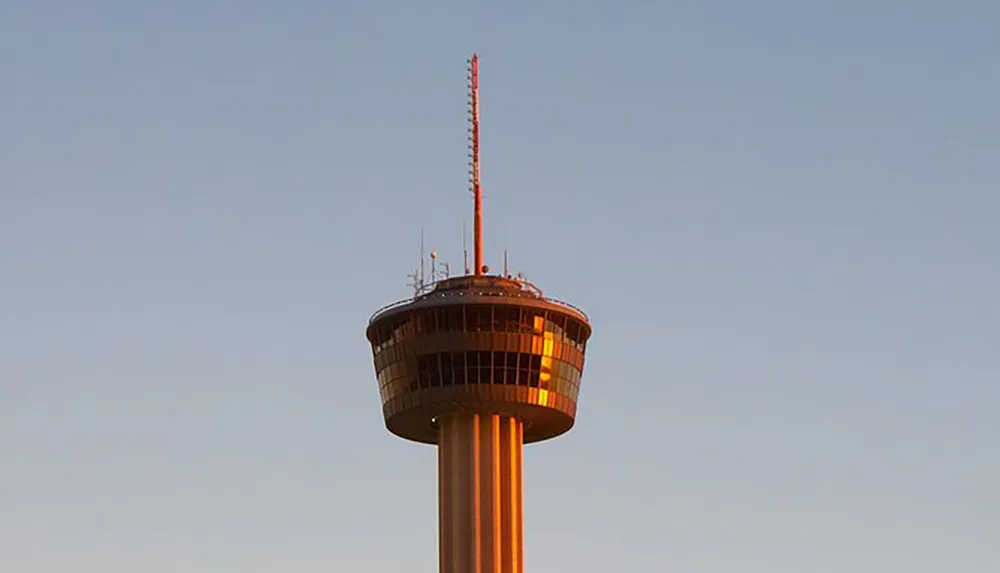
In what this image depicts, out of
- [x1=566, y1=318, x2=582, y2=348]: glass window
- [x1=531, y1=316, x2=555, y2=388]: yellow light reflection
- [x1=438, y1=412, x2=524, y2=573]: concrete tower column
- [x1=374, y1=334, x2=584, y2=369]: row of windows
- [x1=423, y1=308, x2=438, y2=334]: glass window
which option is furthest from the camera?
[x1=566, y1=318, x2=582, y2=348]: glass window

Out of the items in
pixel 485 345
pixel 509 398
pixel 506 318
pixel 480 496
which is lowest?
pixel 480 496

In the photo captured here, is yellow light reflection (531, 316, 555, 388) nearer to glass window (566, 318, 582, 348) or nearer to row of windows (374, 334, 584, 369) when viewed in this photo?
row of windows (374, 334, 584, 369)

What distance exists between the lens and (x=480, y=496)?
515ft

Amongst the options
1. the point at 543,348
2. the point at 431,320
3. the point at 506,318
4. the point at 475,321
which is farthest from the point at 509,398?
the point at 431,320

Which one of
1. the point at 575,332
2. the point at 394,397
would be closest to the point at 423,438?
the point at 394,397

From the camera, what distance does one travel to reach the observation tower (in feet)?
513

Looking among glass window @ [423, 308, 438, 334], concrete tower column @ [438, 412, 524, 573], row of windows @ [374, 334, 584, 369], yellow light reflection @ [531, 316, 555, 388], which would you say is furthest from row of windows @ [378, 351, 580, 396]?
concrete tower column @ [438, 412, 524, 573]

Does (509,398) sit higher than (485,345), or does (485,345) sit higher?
(485,345)

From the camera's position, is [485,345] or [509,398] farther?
[509,398]

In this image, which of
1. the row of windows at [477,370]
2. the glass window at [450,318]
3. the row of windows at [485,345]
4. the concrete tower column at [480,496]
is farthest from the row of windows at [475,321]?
the concrete tower column at [480,496]

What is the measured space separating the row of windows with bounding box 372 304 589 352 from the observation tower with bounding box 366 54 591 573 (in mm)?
90

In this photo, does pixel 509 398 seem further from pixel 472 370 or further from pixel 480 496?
pixel 480 496

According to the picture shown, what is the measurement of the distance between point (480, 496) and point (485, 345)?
44.7ft

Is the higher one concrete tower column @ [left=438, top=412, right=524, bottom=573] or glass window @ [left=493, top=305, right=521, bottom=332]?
glass window @ [left=493, top=305, right=521, bottom=332]
